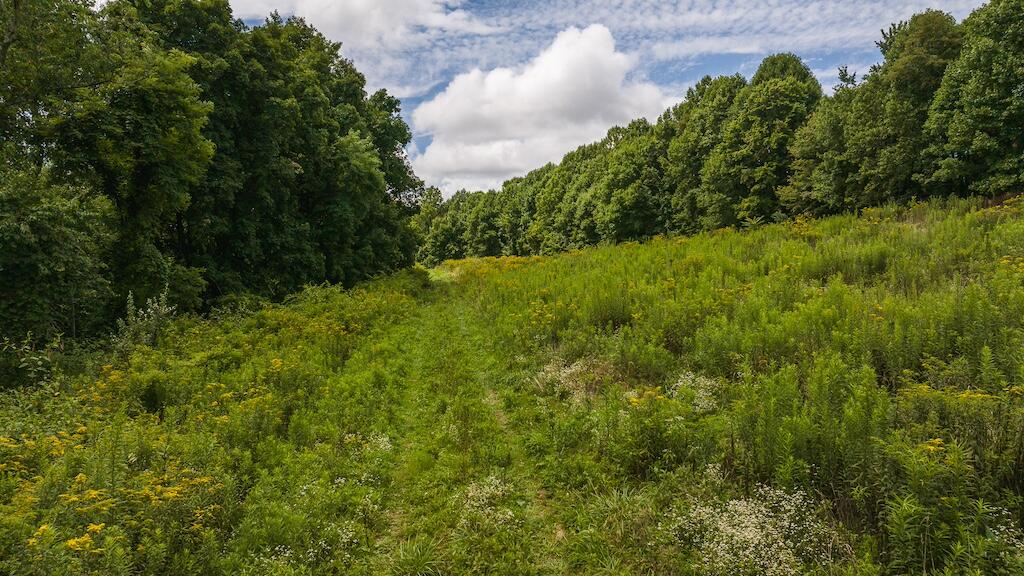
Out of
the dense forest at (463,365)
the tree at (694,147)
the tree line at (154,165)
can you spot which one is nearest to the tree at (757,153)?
the tree at (694,147)

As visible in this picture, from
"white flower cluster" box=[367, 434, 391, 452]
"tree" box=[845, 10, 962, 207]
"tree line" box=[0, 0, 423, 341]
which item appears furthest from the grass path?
"tree" box=[845, 10, 962, 207]

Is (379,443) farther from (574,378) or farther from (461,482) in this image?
(574,378)

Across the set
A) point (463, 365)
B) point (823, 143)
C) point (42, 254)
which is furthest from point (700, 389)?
point (823, 143)

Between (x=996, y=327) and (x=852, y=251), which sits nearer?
(x=996, y=327)

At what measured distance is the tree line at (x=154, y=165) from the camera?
979 centimetres

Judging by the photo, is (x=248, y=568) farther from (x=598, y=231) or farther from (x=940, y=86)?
(x=598, y=231)

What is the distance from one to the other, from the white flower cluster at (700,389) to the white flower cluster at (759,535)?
183 cm

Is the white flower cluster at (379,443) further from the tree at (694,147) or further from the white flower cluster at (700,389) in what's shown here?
the tree at (694,147)

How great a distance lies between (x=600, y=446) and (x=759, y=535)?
2.36 metres

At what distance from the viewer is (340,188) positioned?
2425 centimetres

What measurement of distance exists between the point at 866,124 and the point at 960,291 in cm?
2224

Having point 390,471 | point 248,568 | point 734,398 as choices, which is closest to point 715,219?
point 734,398

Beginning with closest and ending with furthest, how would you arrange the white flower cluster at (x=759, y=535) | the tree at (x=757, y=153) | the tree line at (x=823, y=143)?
the white flower cluster at (x=759, y=535) → the tree line at (x=823, y=143) → the tree at (x=757, y=153)

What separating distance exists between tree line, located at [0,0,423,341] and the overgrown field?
3.06 meters
